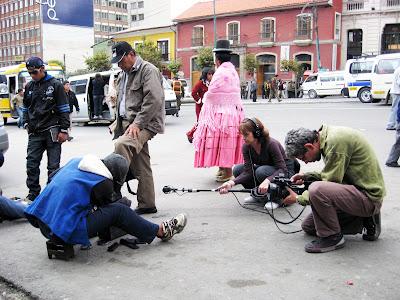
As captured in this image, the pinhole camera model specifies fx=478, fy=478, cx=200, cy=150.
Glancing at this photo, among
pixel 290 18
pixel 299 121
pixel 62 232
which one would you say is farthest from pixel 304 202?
pixel 290 18

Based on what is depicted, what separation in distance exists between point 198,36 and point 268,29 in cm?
811

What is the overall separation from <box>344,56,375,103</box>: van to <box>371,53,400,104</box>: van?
7.23ft

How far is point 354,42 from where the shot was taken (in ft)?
140

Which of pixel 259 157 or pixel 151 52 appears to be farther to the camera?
pixel 151 52

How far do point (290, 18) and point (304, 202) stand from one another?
139ft

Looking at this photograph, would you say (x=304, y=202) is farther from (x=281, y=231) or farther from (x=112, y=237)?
(x=112, y=237)

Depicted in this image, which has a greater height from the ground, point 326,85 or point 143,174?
point 326,85

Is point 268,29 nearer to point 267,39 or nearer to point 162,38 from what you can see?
point 267,39

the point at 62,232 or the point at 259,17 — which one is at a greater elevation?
the point at 259,17

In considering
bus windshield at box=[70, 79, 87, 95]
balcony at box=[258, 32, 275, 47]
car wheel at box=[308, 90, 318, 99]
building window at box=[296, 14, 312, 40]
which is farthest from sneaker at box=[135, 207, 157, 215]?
balcony at box=[258, 32, 275, 47]

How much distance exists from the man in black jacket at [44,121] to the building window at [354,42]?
40404 mm

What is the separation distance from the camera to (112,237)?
426cm

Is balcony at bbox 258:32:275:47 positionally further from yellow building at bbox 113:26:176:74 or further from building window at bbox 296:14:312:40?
yellow building at bbox 113:26:176:74

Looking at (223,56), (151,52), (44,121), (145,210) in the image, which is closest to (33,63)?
(44,121)
